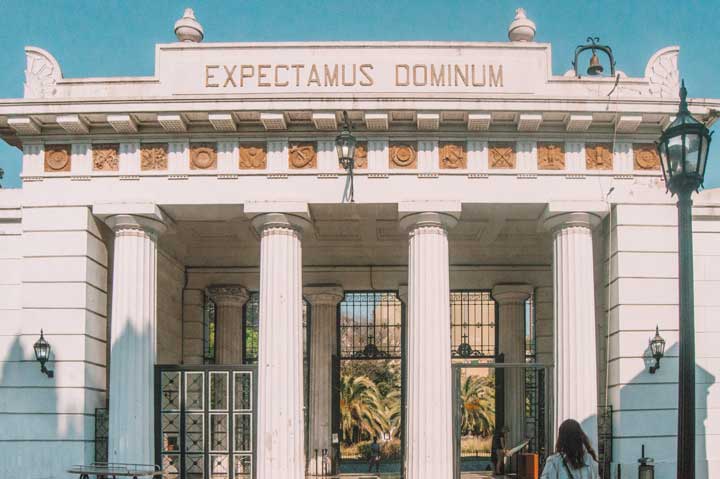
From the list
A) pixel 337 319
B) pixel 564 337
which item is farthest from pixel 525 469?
pixel 337 319

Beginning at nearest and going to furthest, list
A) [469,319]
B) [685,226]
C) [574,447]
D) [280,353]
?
[574,447], [685,226], [280,353], [469,319]

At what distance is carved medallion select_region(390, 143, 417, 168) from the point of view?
21016 millimetres

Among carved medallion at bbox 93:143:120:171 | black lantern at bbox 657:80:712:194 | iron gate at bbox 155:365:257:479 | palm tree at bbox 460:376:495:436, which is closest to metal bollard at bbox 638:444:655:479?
iron gate at bbox 155:365:257:479

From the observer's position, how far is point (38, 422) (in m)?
20.4

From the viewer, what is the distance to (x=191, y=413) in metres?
22.2

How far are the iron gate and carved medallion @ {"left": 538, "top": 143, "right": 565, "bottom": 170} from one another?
28.0 feet

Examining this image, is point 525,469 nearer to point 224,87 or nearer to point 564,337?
point 564,337

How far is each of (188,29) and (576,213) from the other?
10.4m

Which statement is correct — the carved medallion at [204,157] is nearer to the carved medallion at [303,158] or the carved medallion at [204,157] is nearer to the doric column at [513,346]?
the carved medallion at [303,158]

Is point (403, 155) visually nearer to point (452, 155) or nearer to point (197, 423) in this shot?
point (452, 155)

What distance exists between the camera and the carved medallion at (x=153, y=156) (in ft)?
69.3

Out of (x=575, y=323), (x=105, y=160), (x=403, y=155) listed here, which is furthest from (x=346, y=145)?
(x=575, y=323)

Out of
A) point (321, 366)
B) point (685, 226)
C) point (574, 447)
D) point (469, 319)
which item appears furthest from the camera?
point (469, 319)

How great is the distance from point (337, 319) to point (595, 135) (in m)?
11.5
